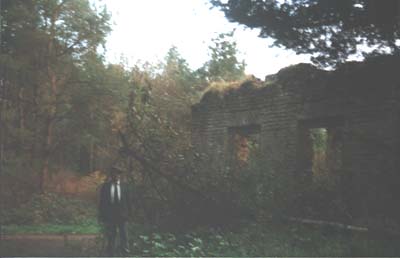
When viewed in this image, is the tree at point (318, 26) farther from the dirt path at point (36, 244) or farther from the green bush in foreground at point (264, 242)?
the dirt path at point (36, 244)

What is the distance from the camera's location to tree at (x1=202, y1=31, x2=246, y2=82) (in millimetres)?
5227

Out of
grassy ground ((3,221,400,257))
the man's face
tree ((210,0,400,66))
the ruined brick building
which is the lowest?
grassy ground ((3,221,400,257))

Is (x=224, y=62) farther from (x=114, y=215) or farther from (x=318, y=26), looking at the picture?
(x=114, y=215)

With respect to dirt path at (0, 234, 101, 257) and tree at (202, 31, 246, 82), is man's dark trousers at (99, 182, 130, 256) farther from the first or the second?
tree at (202, 31, 246, 82)

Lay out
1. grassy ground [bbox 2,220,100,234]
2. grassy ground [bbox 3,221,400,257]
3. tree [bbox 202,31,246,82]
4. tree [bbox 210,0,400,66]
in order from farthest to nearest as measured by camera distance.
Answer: tree [bbox 210,0,400,66] → tree [bbox 202,31,246,82] → grassy ground [bbox 3,221,400,257] → grassy ground [bbox 2,220,100,234]

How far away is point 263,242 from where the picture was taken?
5.12 m

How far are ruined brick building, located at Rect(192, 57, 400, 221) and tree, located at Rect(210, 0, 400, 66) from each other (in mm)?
167

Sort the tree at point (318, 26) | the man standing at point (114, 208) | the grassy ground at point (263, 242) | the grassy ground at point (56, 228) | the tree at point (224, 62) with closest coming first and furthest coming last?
1. the grassy ground at point (56, 228)
2. the man standing at point (114, 208)
3. the grassy ground at point (263, 242)
4. the tree at point (224, 62)
5. the tree at point (318, 26)

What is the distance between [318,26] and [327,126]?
102 centimetres

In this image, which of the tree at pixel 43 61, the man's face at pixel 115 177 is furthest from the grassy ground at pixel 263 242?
the tree at pixel 43 61

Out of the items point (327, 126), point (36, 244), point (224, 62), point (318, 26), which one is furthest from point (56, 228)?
point (318, 26)

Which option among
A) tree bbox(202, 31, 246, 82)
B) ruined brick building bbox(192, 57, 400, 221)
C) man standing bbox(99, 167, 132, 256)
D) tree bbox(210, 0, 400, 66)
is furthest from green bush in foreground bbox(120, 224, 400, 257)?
tree bbox(210, 0, 400, 66)

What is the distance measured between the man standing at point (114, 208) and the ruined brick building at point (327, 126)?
0.86m

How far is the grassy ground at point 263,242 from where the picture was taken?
16.1ft
